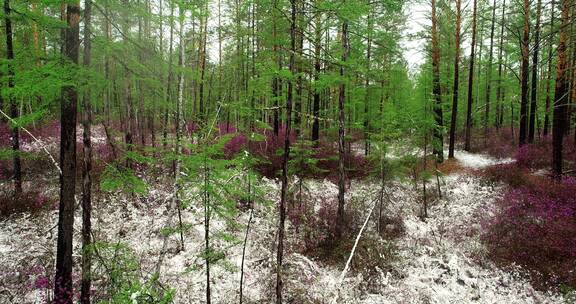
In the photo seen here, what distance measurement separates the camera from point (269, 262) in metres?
9.55

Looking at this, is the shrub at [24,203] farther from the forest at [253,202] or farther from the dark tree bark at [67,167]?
the dark tree bark at [67,167]

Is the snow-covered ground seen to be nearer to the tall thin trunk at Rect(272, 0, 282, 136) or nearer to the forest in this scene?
the forest

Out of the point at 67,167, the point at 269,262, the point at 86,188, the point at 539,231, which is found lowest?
the point at 269,262

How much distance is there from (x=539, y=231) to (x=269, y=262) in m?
8.96

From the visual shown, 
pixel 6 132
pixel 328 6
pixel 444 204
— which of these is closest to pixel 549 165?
pixel 444 204

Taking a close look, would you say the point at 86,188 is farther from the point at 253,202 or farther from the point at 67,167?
the point at 253,202

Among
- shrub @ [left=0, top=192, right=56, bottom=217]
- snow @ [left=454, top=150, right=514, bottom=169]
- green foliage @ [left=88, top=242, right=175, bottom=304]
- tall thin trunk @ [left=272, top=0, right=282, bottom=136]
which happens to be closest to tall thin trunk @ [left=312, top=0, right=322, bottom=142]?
tall thin trunk @ [left=272, top=0, right=282, bottom=136]

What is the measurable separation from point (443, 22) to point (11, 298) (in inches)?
877

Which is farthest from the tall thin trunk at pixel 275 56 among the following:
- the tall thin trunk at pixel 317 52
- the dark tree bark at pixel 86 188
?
the dark tree bark at pixel 86 188

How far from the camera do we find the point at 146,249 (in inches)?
378

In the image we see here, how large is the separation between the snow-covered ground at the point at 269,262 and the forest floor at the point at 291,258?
29 mm

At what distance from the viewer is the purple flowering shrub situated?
8156mm

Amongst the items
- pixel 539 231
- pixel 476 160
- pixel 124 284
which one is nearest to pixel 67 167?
pixel 124 284

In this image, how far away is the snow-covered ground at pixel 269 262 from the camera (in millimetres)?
7941
